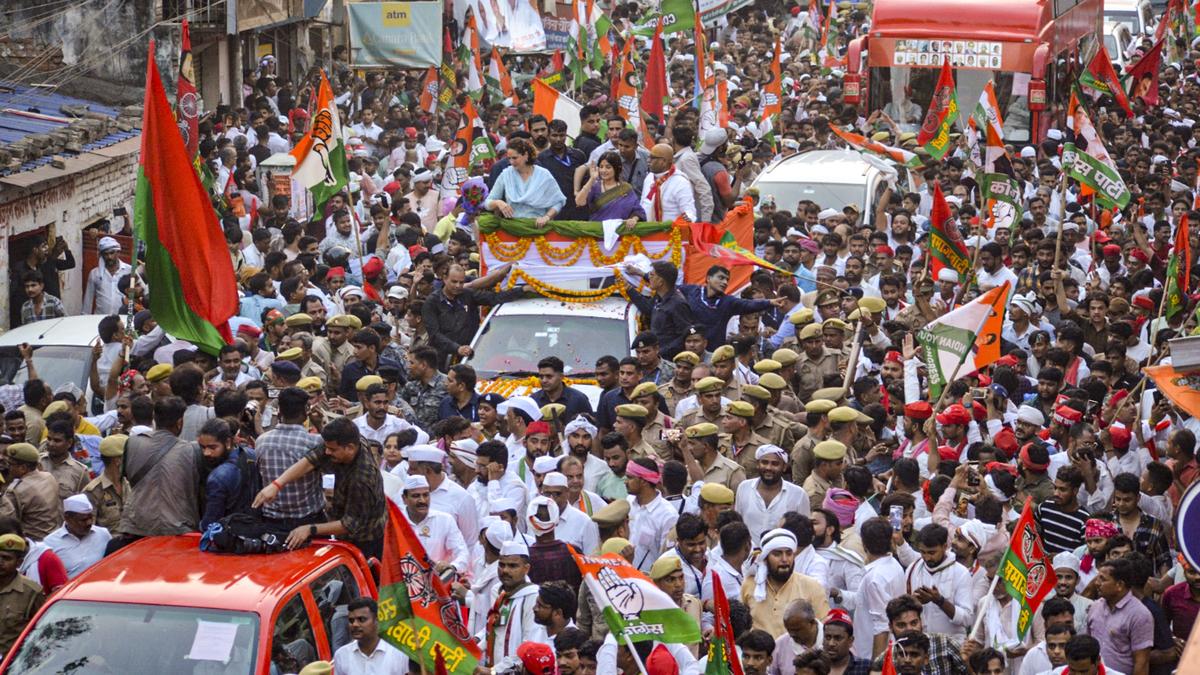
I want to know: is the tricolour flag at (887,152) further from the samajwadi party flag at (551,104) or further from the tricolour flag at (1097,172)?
the tricolour flag at (1097,172)

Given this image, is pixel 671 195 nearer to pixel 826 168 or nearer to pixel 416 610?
pixel 826 168

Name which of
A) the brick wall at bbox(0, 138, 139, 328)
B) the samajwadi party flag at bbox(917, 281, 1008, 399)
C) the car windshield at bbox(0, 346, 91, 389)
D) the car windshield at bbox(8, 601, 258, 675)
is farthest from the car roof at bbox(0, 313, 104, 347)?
the car windshield at bbox(8, 601, 258, 675)

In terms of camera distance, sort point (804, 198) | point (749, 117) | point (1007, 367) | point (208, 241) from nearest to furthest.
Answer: point (208, 241), point (1007, 367), point (804, 198), point (749, 117)

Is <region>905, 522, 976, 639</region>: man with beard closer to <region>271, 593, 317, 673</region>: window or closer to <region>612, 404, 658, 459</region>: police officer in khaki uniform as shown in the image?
<region>612, 404, 658, 459</region>: police officer in khaki uniform

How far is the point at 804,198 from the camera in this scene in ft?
64.2

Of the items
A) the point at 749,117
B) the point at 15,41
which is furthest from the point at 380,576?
the point at 749,117

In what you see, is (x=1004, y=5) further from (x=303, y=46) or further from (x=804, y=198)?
(x=303, y=46)

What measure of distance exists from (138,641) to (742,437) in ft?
15.5

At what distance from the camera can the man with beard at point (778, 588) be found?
883cm

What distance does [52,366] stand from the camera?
43.7ft

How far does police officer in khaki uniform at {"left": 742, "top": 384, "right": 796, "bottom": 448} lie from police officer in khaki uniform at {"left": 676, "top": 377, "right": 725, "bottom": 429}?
6.5 inches

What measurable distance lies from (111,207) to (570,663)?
14.1 meters

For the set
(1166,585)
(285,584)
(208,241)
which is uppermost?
(208,241)

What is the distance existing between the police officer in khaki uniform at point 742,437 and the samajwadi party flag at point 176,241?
2.83 meters
